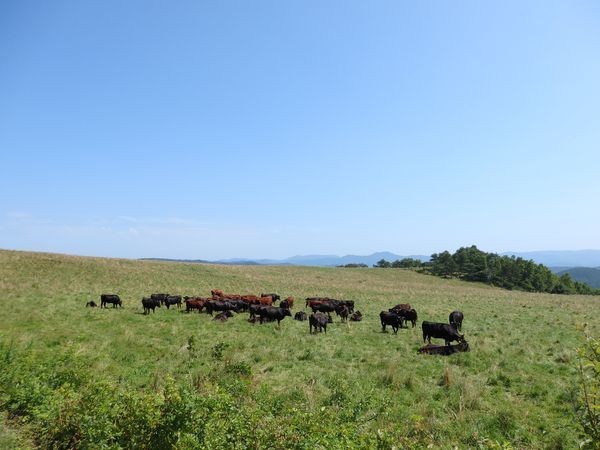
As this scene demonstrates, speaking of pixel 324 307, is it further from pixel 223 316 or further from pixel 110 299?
pixel 110 299

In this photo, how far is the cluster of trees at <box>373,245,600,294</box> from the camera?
275 ft

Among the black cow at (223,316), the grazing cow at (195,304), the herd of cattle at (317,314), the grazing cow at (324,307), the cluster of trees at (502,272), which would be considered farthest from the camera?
the cluster of trees at (502,272)

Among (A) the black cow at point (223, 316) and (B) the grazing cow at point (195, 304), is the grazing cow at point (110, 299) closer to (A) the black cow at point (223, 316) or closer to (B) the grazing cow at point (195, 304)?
(B) the grazing cow at point (195, 304)

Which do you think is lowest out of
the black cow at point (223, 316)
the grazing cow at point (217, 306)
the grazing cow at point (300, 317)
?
the grazing cow at point (300, 317)

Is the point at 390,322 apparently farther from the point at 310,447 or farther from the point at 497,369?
the point at 310,447

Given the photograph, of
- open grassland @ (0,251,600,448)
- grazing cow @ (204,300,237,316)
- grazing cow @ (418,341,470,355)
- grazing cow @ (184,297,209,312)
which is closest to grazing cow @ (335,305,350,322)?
open grassland @ (0,251,600,448)

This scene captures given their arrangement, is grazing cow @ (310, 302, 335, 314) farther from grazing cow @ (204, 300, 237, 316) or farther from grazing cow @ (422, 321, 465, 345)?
grazing cow @ (422, 321, 465, 345)

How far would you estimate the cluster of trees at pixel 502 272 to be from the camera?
83.9 metres

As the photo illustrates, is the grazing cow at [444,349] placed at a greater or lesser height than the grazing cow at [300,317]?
greater

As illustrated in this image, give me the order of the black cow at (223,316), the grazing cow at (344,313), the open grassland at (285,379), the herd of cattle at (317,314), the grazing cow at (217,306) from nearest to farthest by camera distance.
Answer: the open grassland at (285,379), the herd of cattle at (317,314), the black cow at (223,316), the grazing cow at (344,313), the grazing cow at (217,306)

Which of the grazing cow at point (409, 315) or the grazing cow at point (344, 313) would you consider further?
the grazing cow at point (344, 313)

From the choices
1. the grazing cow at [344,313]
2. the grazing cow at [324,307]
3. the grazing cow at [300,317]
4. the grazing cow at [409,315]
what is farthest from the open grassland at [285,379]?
the grazing cow at [324,307]

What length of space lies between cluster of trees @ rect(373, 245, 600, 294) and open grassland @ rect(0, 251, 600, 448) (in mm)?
67788

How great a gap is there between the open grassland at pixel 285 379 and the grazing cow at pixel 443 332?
2.89 feet
